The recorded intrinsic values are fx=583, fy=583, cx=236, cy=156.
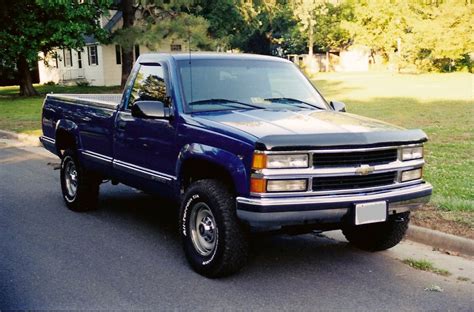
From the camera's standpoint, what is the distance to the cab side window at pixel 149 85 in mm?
5949

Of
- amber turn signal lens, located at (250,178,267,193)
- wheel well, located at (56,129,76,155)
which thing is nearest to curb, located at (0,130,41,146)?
wheel well, located at (56,129,76,155)

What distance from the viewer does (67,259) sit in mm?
5555

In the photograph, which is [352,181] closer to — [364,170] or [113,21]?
[364,170]

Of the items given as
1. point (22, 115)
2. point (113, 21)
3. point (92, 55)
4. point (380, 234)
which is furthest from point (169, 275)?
point (92, 55)

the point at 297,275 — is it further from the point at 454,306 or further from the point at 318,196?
the point at 454,306

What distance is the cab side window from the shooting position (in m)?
5.95

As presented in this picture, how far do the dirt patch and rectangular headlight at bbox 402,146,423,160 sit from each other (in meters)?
1.20

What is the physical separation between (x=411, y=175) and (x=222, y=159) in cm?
171

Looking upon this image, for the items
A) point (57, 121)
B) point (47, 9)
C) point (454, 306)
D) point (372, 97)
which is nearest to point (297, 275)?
point (454, 306)

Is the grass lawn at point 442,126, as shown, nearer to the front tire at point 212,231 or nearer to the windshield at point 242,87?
the windshield at point 242,87

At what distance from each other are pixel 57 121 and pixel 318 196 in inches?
184

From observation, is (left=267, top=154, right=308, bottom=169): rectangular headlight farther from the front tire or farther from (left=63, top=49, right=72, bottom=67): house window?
(left=63, top=49, right=72, bottom=67): house window

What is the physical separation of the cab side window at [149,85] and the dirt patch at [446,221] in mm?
3064

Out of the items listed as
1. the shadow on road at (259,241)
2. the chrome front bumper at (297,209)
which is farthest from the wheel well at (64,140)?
the chrome front bumper at (297,209)
